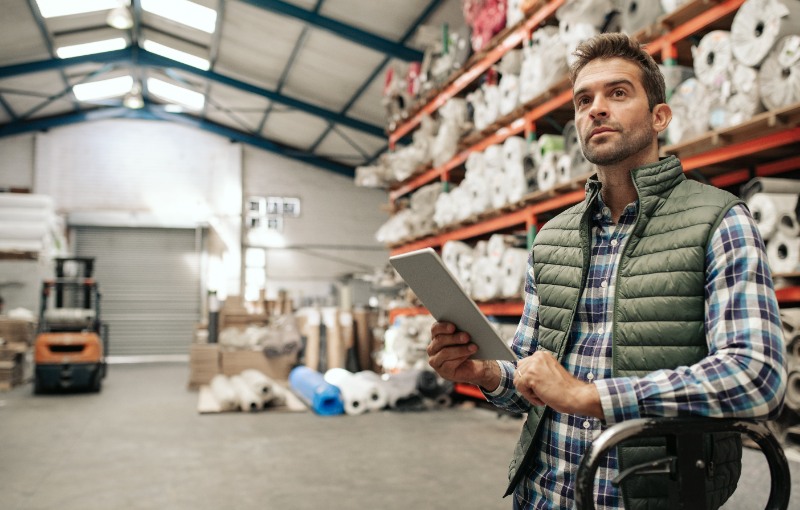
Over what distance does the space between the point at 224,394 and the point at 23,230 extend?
5872 millimetres

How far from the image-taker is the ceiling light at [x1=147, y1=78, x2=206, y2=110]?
16.9 metres

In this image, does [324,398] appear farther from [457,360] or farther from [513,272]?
[457,360]

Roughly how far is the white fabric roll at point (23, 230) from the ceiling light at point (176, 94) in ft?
21.0

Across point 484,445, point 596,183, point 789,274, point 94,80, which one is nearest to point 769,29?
point 789,274

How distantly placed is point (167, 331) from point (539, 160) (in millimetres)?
13828

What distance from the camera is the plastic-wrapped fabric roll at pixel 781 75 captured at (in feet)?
12.2

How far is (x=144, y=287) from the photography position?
17.7 meters

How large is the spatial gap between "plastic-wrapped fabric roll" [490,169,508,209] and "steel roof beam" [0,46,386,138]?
910cm

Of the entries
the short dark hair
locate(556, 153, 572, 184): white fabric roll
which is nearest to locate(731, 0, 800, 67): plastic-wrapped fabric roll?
Answer: locate(556, 153, 572, 184): white fabric roll

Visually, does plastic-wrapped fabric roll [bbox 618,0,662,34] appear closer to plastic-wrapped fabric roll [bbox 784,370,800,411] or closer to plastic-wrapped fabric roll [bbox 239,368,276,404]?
plastic-wrapped fabric roll [bbox 784,370,800,411]

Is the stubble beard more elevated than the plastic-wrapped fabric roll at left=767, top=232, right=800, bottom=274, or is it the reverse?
the stubble beard

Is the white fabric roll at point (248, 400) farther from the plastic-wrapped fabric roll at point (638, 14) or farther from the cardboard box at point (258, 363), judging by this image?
the plastic-wrapped fabric roll at point (638, 14)

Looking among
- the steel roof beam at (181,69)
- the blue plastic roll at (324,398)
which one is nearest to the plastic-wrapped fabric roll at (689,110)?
the blue plastic roll at (324,398)

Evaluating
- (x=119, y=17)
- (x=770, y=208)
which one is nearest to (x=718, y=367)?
(x=770, y=208)
